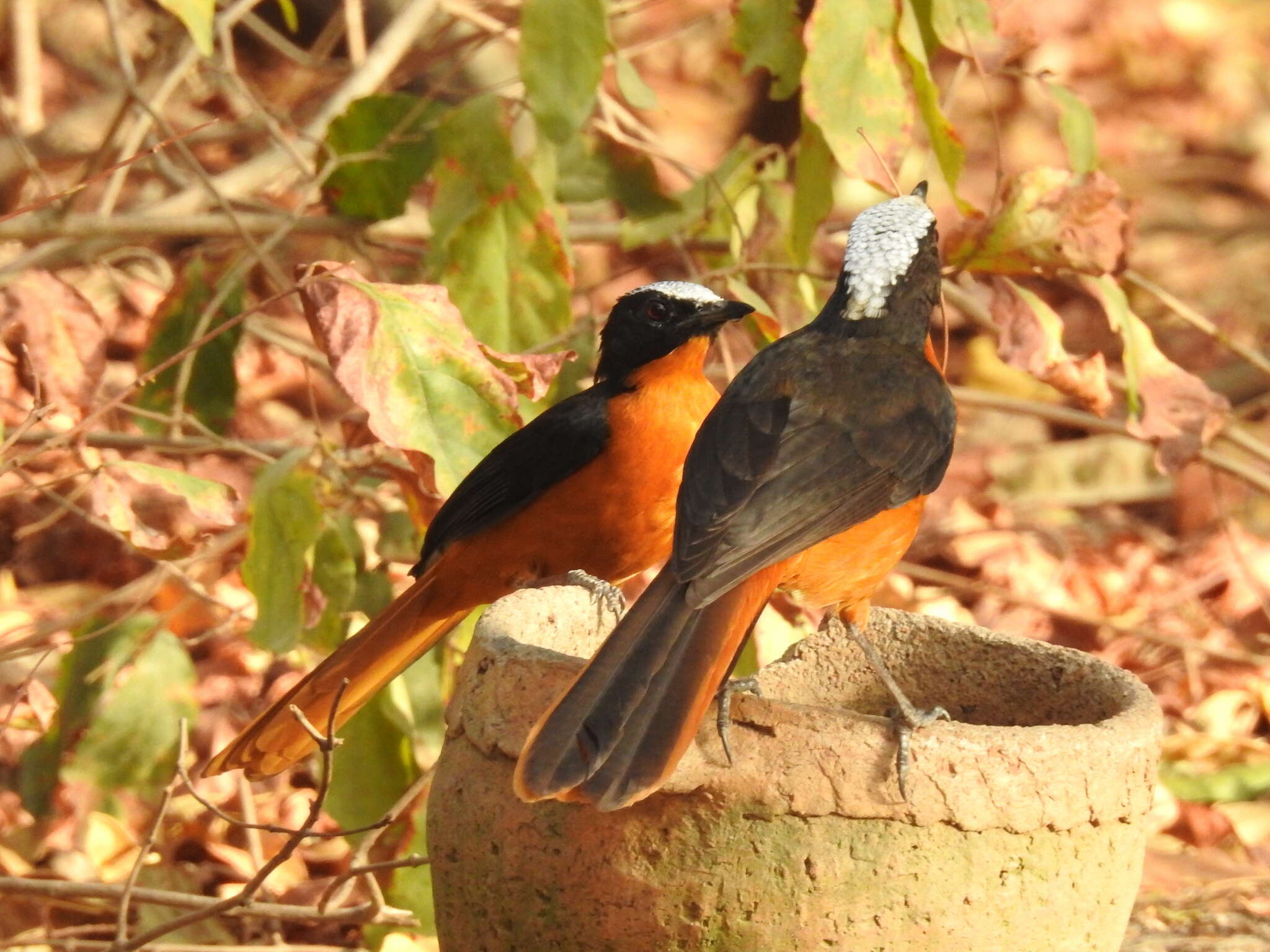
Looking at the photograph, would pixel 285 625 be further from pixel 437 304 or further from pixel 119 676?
pixel 119 676

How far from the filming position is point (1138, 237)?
30.9 ft

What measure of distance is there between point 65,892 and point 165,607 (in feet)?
7.70

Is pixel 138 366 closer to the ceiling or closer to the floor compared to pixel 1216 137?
closer to the floor

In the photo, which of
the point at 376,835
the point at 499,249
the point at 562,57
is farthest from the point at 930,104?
the point at 376,835

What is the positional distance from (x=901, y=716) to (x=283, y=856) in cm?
115

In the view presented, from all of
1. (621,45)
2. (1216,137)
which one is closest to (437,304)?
(621,45)

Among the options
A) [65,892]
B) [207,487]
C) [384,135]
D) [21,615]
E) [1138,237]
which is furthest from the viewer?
[1138,237]

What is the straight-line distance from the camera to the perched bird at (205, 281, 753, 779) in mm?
3699

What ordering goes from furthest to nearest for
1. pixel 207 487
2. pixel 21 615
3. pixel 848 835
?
1. pixel 21 615
2. pixel 207 487
3. pixel 848 835

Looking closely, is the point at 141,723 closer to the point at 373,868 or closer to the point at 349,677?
the point at 349,677

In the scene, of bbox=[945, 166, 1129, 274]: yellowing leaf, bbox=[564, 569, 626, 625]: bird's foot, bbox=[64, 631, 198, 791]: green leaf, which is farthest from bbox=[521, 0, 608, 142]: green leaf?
bbox=[64, 631, 198, 791]: green leaf

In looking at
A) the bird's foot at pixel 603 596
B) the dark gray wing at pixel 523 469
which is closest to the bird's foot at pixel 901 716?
the bird's foot at pixel 603 596

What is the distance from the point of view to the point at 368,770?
13.6 feet

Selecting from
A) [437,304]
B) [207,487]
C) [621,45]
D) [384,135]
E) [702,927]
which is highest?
[621,45]
